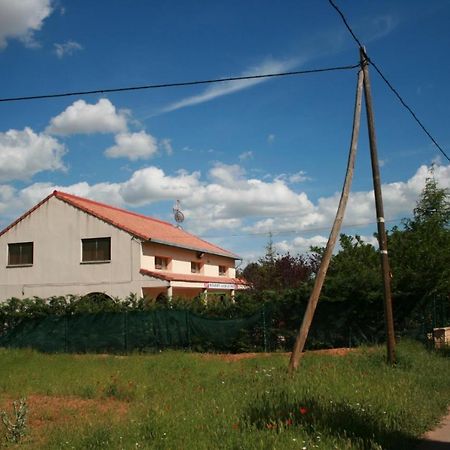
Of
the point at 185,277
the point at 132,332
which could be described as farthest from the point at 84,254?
the point at 132,332

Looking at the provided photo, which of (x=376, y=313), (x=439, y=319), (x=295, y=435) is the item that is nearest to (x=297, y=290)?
(x=376, y=313)

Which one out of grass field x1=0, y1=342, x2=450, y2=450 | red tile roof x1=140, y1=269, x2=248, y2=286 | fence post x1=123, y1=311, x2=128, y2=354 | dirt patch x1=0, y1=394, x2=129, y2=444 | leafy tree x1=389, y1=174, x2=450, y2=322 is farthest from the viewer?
red tile roof x1=140, y1=269, x2=248, y2=286

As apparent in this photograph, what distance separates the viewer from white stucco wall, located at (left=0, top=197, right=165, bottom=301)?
3012cm

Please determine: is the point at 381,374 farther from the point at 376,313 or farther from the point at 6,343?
the point at 6,343

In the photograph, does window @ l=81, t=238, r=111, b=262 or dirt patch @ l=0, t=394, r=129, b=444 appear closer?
dirt patch @ l=0, t=394, r=129, b=444

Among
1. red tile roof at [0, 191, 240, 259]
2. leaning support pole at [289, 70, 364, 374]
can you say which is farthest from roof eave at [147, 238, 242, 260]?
leaning support pole at [289, 70, 364, 374]

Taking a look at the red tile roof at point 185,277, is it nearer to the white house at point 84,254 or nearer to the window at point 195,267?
the white house at point 84,254

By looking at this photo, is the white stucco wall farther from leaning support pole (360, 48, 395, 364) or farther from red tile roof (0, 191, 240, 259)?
leaning support pole (360, 48, 395, 364)

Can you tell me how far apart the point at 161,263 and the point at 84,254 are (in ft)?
14.2

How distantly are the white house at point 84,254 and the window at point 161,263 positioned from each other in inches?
2.2

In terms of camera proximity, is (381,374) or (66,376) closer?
(381,374)

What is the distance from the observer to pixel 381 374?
1168 cm

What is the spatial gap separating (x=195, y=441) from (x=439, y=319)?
1628 centimetres

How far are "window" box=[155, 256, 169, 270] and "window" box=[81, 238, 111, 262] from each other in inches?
112
